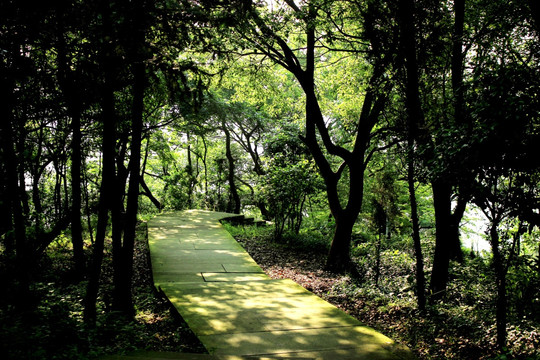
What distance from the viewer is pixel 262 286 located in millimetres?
6660

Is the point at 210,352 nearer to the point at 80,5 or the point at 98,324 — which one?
the point at 98,324

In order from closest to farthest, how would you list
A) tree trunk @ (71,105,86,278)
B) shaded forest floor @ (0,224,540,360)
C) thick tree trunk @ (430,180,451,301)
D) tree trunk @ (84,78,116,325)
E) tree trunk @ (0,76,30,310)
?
1. shaded forest floor @ (0,224,540,360)
2. tree trunk @ (0,76,30,310)
3. tree trunk @ (84,78,116,325)
4. tree trunk @ (71,105,86,278)
5. thick tree trunk @ (430,180,451,301)

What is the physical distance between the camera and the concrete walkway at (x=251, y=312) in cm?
400

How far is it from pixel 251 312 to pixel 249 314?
0.09 metres

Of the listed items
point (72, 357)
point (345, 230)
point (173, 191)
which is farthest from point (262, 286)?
point (173, 191)

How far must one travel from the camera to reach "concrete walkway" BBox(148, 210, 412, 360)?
400cm

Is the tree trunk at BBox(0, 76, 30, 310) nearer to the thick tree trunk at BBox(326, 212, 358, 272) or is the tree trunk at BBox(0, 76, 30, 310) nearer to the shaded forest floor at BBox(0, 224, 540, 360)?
the shaded forest floor at BBox(0, 224, 540, 360)

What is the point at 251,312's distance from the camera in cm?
513

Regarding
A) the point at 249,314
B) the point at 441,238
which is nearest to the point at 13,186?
the point at 249,314

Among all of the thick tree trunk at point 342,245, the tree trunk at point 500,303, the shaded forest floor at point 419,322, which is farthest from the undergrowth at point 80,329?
the thick tree trunk at point 342,245

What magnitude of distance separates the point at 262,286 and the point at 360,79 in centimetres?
473

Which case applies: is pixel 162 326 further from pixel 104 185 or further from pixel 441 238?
pixel 441 238

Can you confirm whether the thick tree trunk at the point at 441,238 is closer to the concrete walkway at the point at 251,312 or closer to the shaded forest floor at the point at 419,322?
the shaded forest floor at the point at 419,322

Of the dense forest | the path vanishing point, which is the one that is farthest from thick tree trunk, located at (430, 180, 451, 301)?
the path vanishing point
